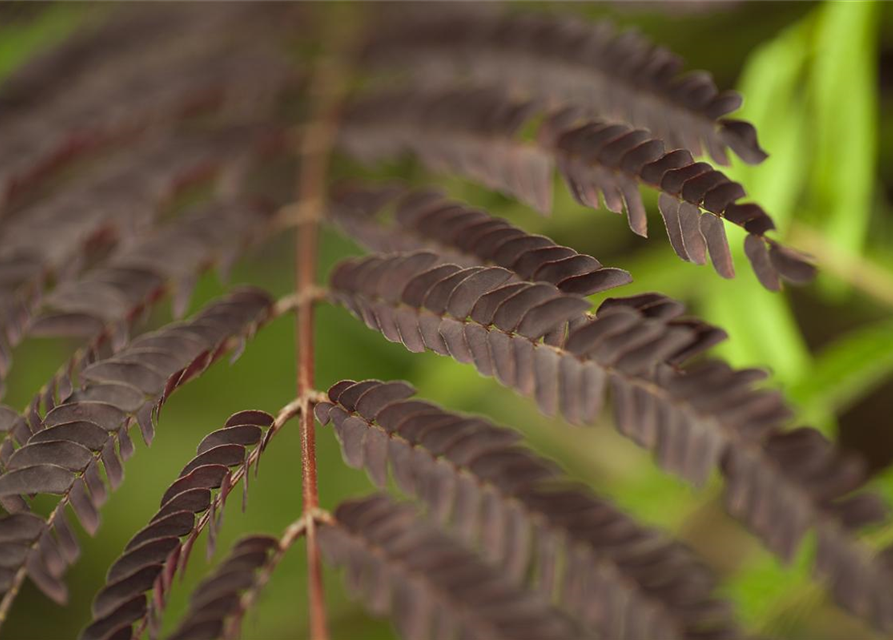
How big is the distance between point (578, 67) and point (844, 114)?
335 mm

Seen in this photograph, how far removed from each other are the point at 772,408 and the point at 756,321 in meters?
0.61

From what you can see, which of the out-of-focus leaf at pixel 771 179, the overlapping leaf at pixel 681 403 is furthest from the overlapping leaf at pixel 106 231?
the out-of-focus leaf at pixel 771 179

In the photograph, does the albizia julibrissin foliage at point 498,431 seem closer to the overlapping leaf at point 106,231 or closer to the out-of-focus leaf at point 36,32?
the overlapping leaf at point 106,231

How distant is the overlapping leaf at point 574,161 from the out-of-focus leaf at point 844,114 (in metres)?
0.36

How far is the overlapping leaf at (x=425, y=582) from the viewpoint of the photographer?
46cm

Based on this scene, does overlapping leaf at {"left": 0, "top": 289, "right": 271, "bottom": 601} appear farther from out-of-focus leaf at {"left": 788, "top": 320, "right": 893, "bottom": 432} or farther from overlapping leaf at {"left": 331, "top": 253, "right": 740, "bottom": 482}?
out-of-focus leaf at {"left": 788, "top": 320, "right": 893, "bottom": 432}

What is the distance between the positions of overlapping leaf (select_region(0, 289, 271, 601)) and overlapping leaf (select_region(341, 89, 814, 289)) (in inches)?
13.6

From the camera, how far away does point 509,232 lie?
0.62m

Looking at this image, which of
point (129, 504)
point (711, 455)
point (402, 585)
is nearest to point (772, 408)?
point (711, 455)

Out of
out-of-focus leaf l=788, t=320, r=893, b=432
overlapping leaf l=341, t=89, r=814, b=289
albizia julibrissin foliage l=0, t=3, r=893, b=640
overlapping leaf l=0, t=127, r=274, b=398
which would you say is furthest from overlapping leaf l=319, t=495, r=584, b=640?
out-of-focus leaf l=788, t=320, r=893, b=432

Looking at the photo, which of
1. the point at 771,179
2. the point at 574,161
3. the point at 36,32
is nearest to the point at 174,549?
the point at 574,161

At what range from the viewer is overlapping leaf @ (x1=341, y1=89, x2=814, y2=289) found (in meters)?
0.53

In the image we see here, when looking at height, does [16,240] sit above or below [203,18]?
below

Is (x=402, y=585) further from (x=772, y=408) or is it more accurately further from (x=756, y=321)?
(x=756, y=321)
